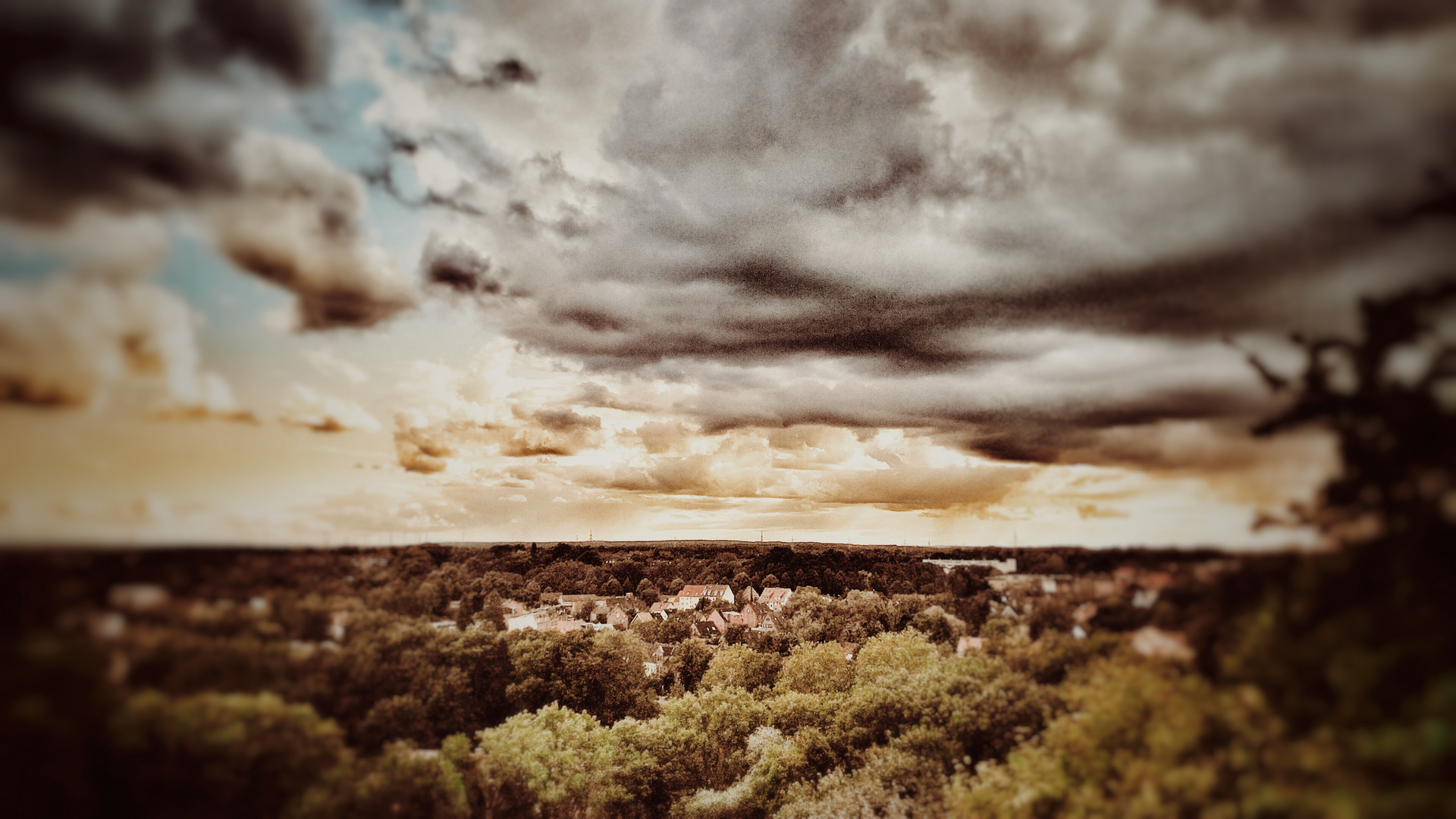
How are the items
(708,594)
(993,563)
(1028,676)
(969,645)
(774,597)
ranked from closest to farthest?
(1028,676) < (993,563) < (969,645) < (774,597) < (708,594)

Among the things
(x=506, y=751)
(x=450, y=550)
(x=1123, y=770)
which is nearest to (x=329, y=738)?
(x=450, y=550)

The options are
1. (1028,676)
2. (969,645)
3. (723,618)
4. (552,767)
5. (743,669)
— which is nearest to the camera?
(1028,676)

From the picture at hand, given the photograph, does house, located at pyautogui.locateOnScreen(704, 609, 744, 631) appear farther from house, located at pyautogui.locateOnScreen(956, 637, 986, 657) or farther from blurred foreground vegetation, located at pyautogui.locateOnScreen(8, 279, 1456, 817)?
blurred foreground vegetation, located at pyautogui.locateOnScreen(8, 279, 1456, 817)

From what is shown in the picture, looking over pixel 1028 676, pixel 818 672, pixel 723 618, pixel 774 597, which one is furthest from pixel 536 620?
pixel 774 597

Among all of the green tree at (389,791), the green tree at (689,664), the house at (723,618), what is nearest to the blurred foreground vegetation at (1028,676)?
the green tree at (389,791)

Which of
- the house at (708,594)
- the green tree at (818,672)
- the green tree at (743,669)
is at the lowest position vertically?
the house at (708,594)

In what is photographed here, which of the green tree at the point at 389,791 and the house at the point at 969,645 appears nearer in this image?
the green tree at the point at 389,791

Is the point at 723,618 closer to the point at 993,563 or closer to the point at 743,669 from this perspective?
the point at 743,669

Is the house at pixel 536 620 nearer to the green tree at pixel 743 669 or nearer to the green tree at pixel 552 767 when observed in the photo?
the green tree at pixel 743 669

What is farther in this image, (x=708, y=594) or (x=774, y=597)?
(x=708, y=594)
